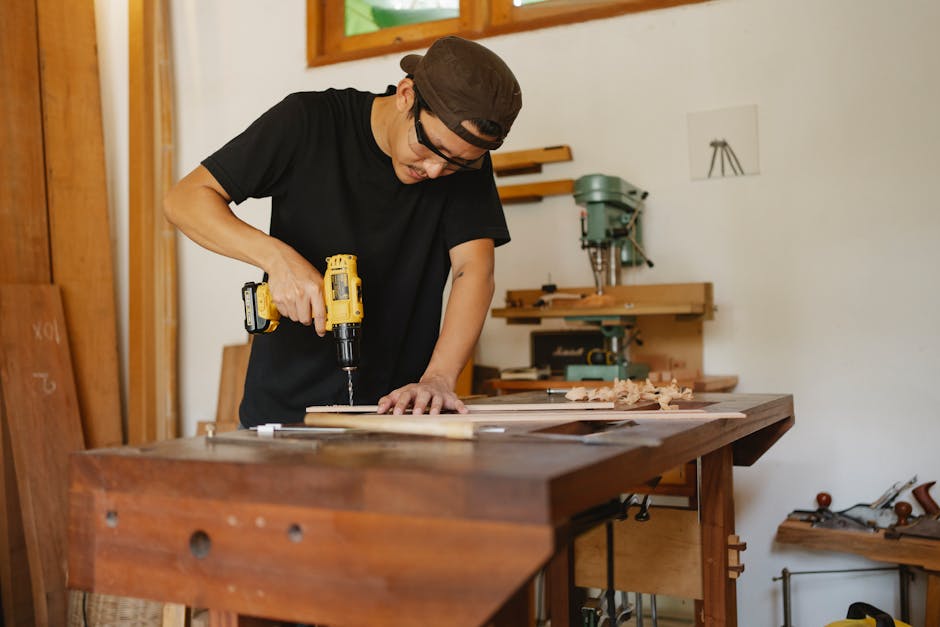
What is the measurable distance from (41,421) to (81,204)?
101 centimetres

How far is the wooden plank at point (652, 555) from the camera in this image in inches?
78.5

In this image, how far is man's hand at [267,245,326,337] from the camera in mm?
1611

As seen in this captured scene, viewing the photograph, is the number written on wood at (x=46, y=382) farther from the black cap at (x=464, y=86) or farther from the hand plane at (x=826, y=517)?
the hand plane at (x=826, y=517)

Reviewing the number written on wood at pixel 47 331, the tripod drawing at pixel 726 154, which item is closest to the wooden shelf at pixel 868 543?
the tripod drawing at pixel 726 154

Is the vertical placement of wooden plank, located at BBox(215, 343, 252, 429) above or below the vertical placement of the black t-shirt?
below

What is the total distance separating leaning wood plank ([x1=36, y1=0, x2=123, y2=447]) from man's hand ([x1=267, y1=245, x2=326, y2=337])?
2.41 m

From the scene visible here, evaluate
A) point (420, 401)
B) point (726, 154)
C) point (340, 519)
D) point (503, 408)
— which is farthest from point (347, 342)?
point (726, 154)

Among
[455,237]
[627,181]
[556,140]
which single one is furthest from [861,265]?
[455,237]

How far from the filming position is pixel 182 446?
3.89 feet

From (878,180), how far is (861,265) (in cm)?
31

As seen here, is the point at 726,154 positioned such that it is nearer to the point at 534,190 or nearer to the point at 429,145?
the point at 534,190

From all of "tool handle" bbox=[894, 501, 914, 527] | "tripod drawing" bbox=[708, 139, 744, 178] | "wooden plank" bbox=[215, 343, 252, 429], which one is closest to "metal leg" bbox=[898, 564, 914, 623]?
"tool handle" bbox=[894, 501, 914, 527]

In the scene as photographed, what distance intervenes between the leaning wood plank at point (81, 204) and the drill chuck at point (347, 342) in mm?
2483

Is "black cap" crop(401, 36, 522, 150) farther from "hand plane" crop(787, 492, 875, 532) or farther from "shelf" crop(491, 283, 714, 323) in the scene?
"hand plane" crop(787, 492, 875, 532)
